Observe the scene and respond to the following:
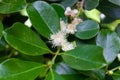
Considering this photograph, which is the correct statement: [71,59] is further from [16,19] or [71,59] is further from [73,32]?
[16,19]

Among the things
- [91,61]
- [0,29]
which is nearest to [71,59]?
[91,61]

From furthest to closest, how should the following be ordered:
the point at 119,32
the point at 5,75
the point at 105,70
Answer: the point at 119,32
the point at 105,70
the point at 5,75

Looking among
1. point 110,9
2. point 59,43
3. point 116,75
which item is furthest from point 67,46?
point 110,9

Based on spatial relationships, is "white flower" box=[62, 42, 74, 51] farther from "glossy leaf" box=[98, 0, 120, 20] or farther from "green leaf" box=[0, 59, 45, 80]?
"glossy leaf" box=[98, 0, 120, 20]

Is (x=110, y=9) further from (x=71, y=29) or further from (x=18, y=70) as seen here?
(x=18, y=70)

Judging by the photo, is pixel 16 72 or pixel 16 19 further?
pixel 16 19

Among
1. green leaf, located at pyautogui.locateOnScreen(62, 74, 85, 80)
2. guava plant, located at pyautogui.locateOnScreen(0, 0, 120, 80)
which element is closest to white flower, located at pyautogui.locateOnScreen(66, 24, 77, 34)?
guava plant, located at pyautogui.locateOnScreen(0, 0, 120, 80)
